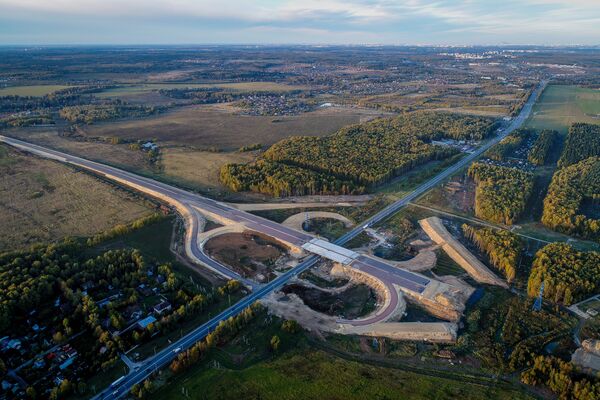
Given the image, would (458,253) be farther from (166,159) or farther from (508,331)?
(166,159)

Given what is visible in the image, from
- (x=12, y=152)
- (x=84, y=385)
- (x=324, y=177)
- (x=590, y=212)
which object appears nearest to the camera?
(x=84, y=385)

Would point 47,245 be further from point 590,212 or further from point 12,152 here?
point 590,212

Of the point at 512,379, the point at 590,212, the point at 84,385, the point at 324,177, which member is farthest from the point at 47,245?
the point at 590,212

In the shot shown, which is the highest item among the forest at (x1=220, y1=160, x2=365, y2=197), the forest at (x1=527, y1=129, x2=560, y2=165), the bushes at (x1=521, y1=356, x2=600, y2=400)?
the forest at (x1=527, y1=129, x2=560, y2=165)

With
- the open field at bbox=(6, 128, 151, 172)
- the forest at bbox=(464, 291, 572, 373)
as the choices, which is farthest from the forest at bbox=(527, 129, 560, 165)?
the open field at bbox=(6, 128, 151, 172)

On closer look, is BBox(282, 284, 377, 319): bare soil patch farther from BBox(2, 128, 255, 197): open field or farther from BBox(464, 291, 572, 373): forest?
BBox(2, 128, 255, 197): open field
